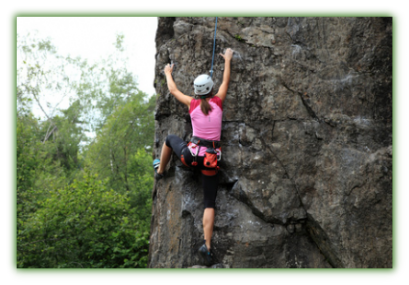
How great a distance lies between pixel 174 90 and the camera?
4.85 m

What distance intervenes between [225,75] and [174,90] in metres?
0.79

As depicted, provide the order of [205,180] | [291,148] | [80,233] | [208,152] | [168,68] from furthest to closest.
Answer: [80,233], [168,68], [291,148], [205,180], [208,152]

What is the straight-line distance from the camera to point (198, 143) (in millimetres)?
4508

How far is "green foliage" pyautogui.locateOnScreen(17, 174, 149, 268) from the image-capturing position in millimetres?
7328

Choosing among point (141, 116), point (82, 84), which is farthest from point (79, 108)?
point (141, 116)

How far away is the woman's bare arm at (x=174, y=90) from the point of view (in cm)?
472

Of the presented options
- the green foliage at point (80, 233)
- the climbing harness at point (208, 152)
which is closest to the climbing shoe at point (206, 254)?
the climbing harness at point (208, 152)

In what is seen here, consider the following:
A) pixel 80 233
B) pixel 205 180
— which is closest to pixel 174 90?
pixel 205 180

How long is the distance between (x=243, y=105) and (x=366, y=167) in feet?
6.71

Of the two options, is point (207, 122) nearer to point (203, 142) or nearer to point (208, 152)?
point (203, 142)

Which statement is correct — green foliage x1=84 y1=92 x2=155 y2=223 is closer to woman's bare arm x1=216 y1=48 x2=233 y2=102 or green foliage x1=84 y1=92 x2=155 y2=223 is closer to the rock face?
the rock face

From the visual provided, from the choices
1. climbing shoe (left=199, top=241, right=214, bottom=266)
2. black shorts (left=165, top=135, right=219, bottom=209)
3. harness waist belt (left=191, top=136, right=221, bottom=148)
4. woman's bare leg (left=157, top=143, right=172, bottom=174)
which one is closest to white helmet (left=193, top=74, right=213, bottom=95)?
harness waist belt (left=191, top=136, right=221, bottom=148)

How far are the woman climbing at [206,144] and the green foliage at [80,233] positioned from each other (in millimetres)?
3690

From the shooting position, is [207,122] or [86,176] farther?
[86,176]
